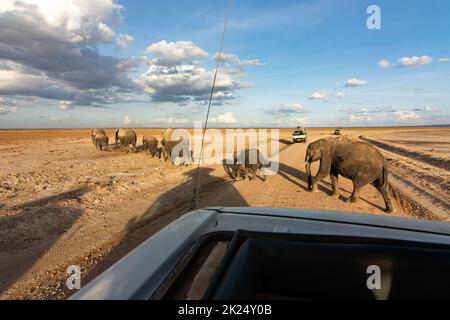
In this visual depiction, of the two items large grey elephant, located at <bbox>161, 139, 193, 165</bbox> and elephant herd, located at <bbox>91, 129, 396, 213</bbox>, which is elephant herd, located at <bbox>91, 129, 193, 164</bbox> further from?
elephant herd, located at <bbox>91, 129, 396, 213</bbox>

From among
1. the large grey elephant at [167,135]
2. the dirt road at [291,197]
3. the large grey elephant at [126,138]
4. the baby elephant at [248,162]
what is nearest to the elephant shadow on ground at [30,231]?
the dirt road at [291,197]

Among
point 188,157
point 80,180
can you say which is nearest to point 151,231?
point 80,180

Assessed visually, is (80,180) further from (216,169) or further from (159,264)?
(159,264)

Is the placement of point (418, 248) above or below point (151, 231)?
above

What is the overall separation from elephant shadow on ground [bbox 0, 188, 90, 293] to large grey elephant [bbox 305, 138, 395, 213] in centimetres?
790

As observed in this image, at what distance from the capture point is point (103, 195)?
10219mm

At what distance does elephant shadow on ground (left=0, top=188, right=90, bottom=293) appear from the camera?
5.25m

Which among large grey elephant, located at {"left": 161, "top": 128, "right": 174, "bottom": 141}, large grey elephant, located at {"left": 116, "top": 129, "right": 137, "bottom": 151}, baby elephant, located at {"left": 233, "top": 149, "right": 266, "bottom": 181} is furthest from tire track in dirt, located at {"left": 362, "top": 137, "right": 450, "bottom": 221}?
large grey elephant, located at {"left": 116, "top": 129, "right": 137, "bottom": 151}

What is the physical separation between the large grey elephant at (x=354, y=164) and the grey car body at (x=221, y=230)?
275 inches

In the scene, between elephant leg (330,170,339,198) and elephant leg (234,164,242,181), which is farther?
elephant leg (234,164,242,181)

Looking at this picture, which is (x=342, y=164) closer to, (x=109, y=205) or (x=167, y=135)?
(x=109, y=205)

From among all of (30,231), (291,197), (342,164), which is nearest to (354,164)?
(342,164)
